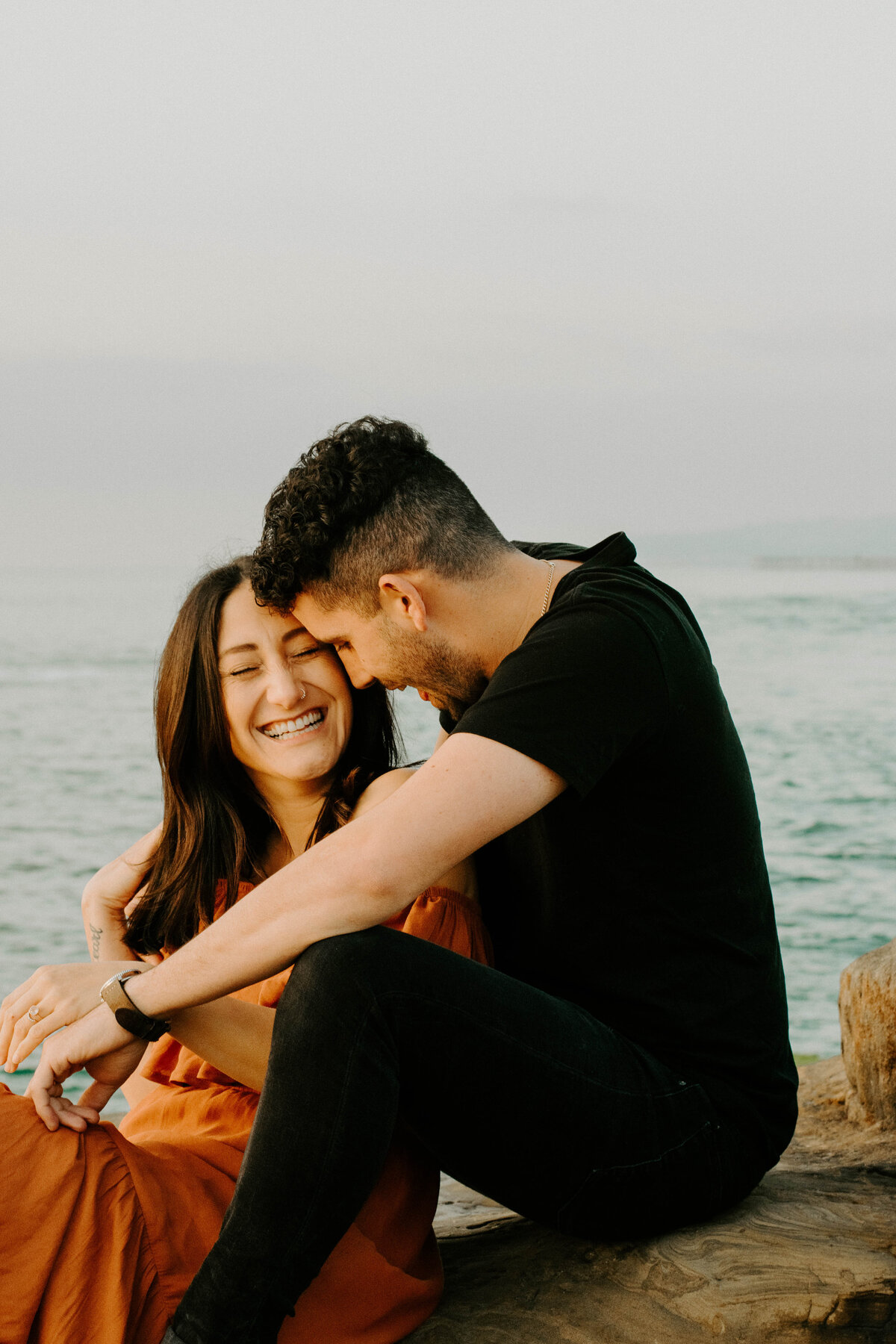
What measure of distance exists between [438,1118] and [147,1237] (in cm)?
60

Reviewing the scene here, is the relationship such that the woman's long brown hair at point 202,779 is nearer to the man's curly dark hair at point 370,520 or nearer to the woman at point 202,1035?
the woman at point 202,1035

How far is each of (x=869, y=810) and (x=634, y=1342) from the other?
13.6 meters

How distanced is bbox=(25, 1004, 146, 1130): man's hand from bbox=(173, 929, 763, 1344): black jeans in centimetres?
38

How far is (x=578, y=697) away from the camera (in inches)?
89.3

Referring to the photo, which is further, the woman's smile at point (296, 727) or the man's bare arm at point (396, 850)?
the woman's smile at point (296, 727)

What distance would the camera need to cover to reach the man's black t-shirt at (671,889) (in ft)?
8.05

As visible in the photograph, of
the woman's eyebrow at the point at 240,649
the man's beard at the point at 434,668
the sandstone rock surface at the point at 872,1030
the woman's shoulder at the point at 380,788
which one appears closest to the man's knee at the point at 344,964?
the man's beard at the point at 434,668

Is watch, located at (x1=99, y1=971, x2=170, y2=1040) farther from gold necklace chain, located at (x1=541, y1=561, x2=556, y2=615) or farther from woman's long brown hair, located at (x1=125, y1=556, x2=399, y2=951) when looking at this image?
gold necklace chain, located at (x1=541, y1=561, x2=556, y2=615)

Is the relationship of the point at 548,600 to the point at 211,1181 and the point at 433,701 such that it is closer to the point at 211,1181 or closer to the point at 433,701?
the point at 433,701

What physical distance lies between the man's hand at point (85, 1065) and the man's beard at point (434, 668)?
39.3 inches

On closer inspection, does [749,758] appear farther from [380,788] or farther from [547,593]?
[547,593]

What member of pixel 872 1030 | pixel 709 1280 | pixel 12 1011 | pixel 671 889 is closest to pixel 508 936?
pixel 671 889

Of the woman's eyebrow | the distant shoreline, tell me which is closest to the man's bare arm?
the woman's eyebrow

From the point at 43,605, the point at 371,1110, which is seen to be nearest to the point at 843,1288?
the point at 371,1110
